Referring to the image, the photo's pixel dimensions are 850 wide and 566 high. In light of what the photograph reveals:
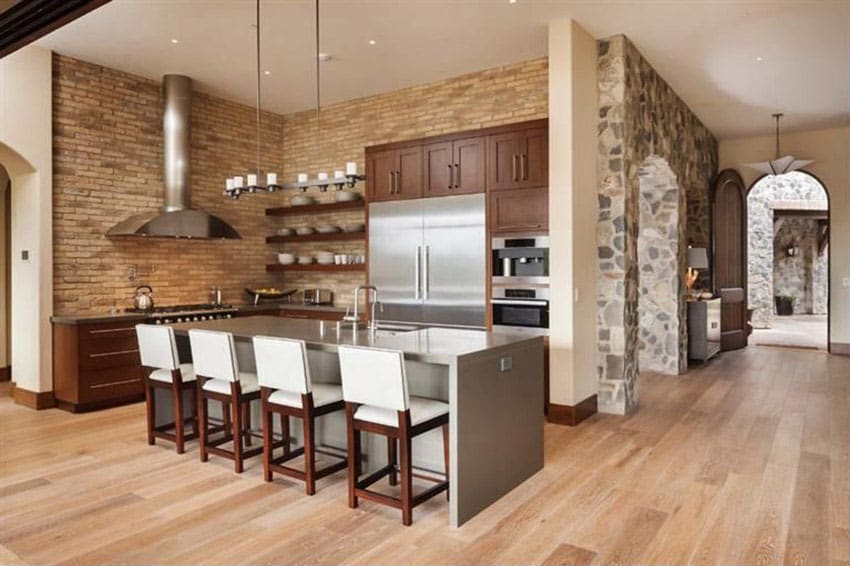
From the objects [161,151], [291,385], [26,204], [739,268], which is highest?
[161,151]

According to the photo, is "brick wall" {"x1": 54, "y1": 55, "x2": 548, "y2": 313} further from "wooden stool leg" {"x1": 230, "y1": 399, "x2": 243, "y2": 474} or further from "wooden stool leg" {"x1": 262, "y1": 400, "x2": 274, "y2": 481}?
"wooden stool leg" {"x1": 262, "y1": 400, "x2": 274, "y2": 481}

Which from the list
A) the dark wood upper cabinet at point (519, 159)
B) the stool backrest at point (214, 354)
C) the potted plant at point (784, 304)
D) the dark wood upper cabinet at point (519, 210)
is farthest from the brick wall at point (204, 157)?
the potted plant at point (784, 304)

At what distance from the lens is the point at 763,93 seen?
7.55 m

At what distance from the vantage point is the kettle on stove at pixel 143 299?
6.45 m

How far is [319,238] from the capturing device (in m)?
7.74

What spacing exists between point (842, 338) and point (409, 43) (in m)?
8.26

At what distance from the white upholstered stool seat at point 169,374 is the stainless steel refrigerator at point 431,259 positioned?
243 cm

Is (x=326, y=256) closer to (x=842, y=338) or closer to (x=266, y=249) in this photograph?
(x=266, y=249)

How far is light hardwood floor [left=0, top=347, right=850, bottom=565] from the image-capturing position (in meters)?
2.89

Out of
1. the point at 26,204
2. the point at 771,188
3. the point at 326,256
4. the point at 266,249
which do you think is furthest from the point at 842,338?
the point at 26,204

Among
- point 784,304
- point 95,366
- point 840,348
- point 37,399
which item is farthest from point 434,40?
point 784,304

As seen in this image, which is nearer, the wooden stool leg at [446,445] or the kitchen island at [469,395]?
the kitchen island at [469,395]

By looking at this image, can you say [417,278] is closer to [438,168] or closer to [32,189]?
[438,168]

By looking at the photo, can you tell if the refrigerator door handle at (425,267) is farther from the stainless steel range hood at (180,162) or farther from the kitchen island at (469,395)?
the stainless steel range hood at (180,162)
